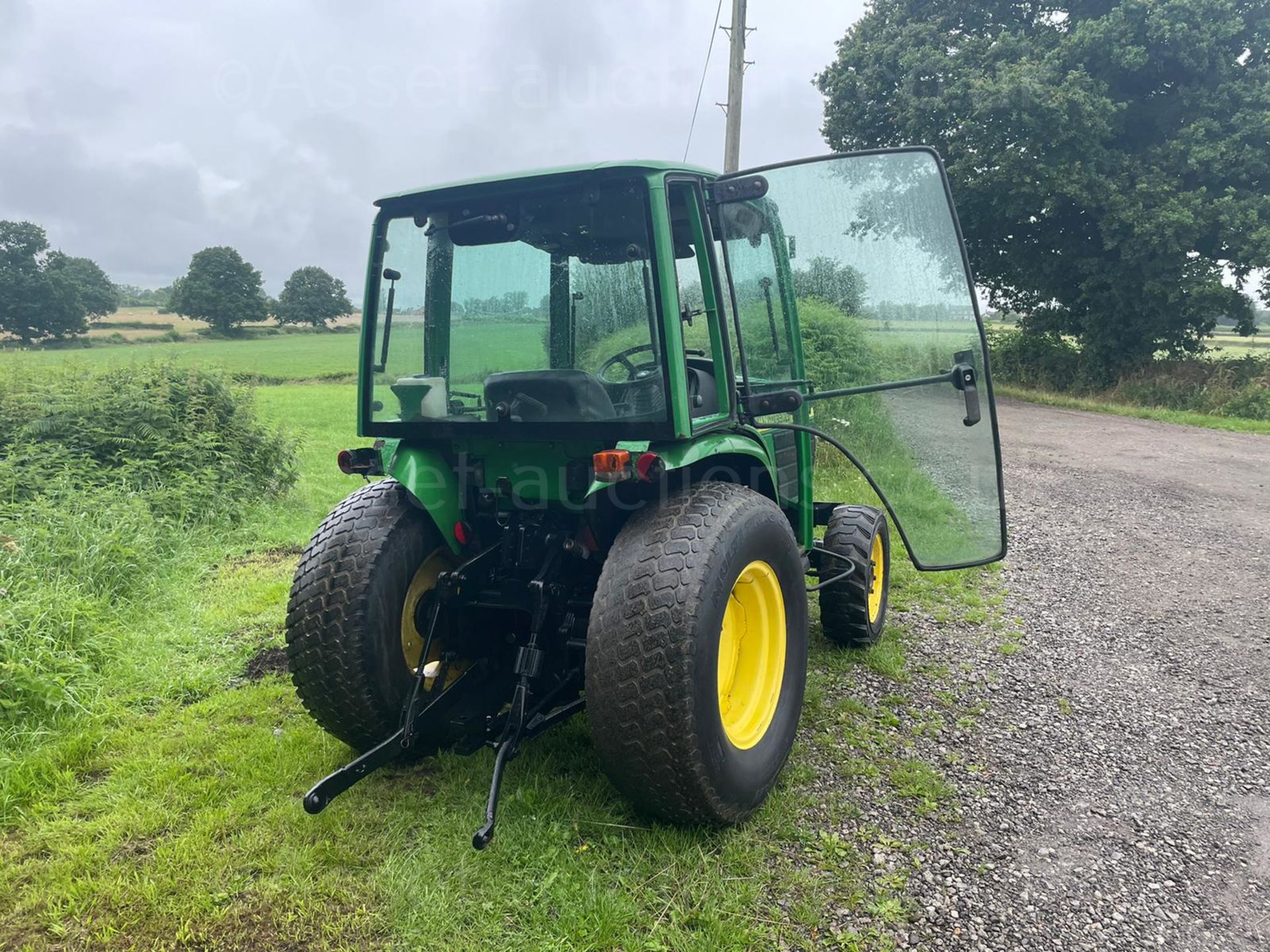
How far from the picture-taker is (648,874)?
2355 mm

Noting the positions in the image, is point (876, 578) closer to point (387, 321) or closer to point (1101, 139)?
point (387, 321)

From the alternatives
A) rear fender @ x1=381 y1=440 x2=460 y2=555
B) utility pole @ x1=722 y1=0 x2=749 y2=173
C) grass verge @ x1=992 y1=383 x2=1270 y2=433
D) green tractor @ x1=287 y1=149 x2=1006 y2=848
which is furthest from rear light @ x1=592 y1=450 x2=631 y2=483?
grass verge @ x1=992 y1=383 x2=1270 y2=433

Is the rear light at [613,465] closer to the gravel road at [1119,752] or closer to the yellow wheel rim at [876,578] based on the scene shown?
the gravel road at [1119,752]

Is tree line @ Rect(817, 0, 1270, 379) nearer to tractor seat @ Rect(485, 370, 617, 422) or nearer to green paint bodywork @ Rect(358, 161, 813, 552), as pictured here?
green paint bodywork @ Rect(358, 161, 813, 552)

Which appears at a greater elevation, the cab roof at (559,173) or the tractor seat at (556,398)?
the cab roof at (559,173)

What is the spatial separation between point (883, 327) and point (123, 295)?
6771cm

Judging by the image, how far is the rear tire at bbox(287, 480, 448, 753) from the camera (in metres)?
2.66

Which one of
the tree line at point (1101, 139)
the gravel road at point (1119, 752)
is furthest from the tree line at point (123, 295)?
the gravel road at point (1119, 752)

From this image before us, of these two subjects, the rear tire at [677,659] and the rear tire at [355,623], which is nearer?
the rear tire at [677,659]

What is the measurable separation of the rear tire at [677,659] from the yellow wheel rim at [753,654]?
50 mm

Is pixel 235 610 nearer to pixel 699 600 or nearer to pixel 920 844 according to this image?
A: pixel 699 600

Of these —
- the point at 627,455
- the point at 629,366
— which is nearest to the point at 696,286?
the point at 629,366

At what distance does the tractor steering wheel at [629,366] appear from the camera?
2654 mm

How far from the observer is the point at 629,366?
107 inches
